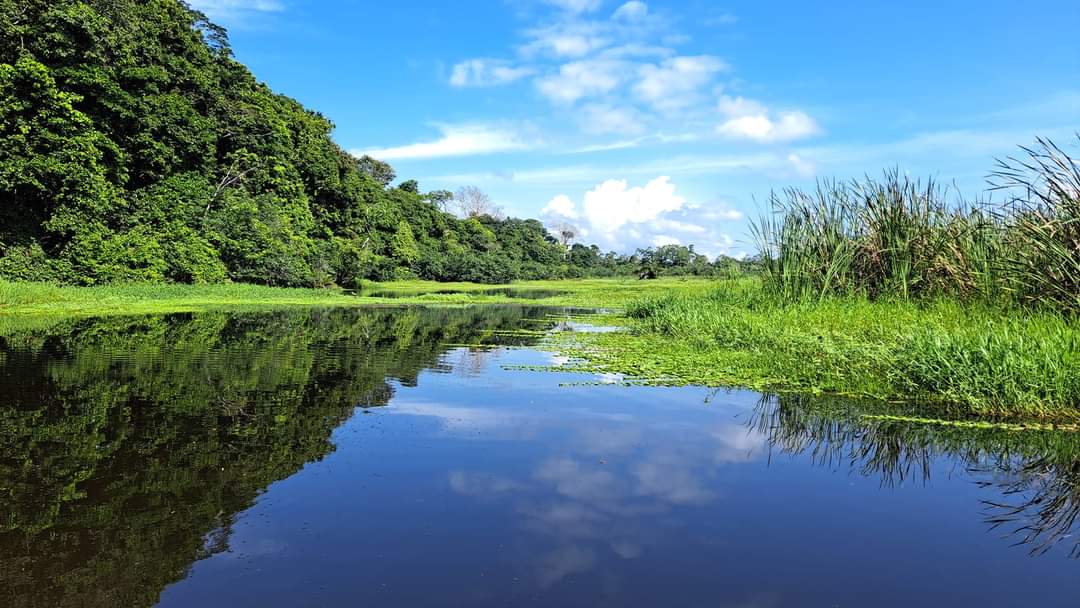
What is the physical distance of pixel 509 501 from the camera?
4.49 meters

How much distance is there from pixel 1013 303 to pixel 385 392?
8353mm

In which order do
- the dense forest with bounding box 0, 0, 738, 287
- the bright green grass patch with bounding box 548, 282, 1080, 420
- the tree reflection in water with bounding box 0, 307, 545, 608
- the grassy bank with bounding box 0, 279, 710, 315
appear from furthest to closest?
the dense forest with bounding box 0, 0, 738, 287
the grassy bank with bounding box 0, 279, 710, 315
the bright green grass patch with bounding box 548, 282, 1080, 420
the tree reflection in water with bounding box 0, 307, 545, 608

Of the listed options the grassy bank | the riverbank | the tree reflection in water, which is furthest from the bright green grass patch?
the grassy bank

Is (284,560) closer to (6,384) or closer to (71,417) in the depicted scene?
(71,417)

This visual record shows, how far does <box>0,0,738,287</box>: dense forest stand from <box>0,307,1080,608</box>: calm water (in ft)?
38.3

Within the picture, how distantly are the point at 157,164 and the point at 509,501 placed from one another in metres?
34.2

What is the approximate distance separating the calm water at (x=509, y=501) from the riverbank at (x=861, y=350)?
2.20ft

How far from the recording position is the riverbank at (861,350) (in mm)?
6465

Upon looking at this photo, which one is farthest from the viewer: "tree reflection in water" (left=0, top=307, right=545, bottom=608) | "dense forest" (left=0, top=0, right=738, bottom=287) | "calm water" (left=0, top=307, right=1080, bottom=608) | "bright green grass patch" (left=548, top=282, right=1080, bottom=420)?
"dense forest" (left=0, top=0, right=738, bottom=287)

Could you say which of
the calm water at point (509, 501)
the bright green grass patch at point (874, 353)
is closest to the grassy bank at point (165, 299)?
the bright green grass patch at point (874, 353)

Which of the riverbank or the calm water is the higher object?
the riverbank

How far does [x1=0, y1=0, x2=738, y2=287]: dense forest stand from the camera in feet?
83.3

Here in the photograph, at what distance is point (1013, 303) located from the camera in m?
9.41

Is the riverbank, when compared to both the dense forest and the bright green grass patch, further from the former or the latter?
the dense forest
